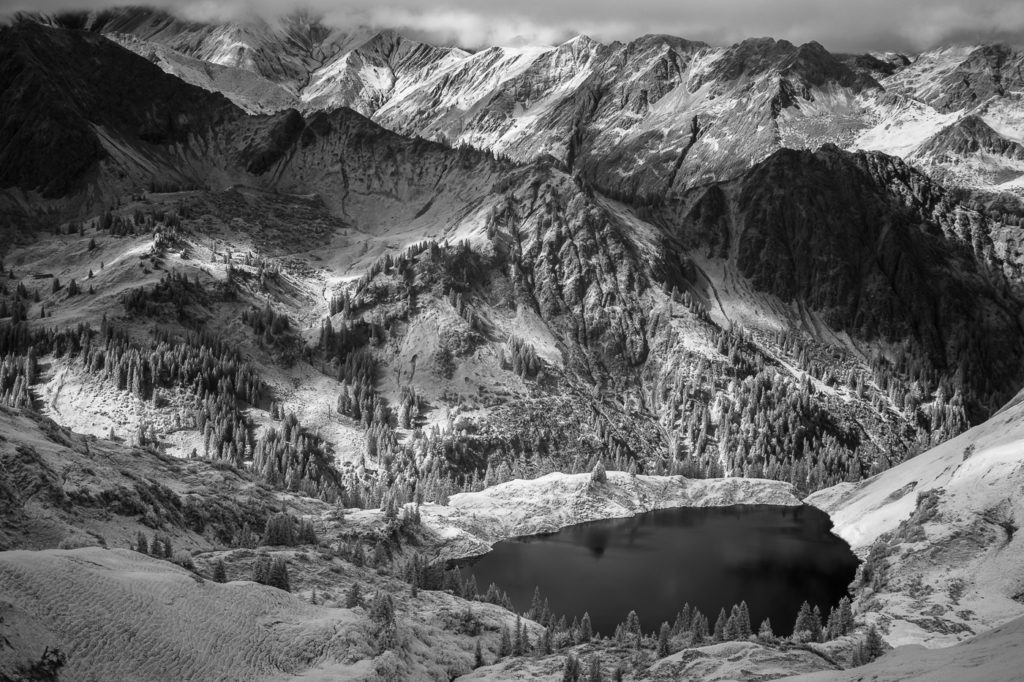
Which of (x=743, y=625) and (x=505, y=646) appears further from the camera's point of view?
(x=743, y=625)

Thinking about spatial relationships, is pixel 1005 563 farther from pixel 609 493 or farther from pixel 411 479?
pixel 411 479

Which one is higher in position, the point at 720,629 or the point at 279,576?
the point at 279,576

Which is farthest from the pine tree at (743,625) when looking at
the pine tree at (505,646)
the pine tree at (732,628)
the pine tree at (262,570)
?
the pine tree at (262,570)

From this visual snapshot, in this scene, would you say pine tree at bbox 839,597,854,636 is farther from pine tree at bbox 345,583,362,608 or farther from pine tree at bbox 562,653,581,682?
pine tree at bbox 345,583,362,608

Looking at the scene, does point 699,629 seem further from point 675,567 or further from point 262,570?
point 675,567

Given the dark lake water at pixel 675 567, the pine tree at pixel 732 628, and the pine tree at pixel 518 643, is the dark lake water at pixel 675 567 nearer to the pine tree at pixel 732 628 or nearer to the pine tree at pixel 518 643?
the pine tree at pixel 732 628

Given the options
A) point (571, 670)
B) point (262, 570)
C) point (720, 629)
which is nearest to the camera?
point (571, 670)

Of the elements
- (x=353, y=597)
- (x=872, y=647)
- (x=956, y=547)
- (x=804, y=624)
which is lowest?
(x=872, y=647)

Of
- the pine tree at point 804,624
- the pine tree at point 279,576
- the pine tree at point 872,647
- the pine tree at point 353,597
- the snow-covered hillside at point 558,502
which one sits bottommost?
the pine tree at point 872,647

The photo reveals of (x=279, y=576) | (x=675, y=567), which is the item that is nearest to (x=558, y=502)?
(x=675, y=567)
